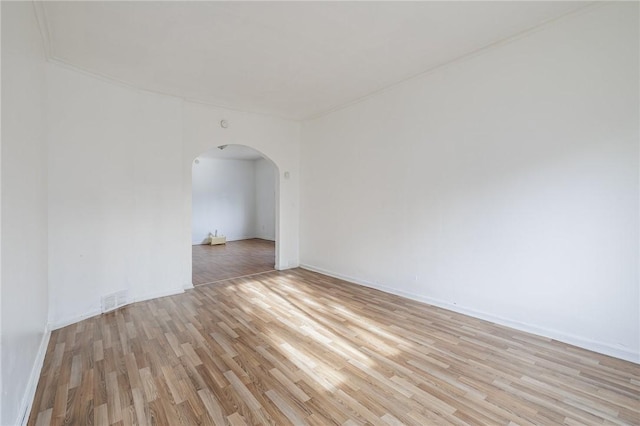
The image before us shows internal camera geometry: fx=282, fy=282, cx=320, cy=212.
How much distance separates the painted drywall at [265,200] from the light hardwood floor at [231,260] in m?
0.75

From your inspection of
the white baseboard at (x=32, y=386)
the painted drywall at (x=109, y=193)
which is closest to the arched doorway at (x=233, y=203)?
the painted drywall at (x=109, y=193)

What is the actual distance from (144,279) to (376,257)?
11.0 feet

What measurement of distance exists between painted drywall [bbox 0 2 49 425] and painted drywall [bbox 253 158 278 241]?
7213 mm

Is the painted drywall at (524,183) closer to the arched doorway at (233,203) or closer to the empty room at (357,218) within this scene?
the empty room at (357,218)

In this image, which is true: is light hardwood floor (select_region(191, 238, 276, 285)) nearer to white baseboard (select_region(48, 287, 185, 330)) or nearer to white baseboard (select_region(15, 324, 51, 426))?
white baseboard (select_region(48, 287, 185, 330))

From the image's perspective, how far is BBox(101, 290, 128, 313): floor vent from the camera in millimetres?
3486

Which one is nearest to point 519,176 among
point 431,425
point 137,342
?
point 431,425

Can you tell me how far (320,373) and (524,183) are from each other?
269cm

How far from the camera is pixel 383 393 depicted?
6.61 ft

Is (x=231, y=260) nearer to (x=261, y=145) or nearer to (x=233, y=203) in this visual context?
(x=261, y=145)

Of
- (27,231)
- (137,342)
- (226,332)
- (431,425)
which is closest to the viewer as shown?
(431,425)

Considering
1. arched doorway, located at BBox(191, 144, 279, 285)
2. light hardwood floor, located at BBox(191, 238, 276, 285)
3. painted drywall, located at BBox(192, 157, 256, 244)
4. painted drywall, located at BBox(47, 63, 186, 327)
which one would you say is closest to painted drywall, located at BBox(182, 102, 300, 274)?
painted drywall, located at BBox(47, 63, 186, 327)

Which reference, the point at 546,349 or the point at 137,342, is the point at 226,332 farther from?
the point at 546,349

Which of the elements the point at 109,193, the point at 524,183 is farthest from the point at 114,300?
the point at 524,183
